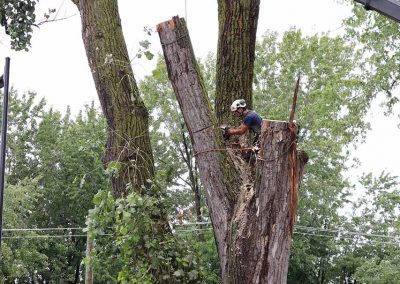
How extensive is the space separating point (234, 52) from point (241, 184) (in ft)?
3.77

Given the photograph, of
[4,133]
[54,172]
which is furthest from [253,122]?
[54,172]

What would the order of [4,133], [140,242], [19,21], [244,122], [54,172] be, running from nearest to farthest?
1. [244,122]
2. [140,242]
3. [4,133]
4. [19,21]
5. [54,172]

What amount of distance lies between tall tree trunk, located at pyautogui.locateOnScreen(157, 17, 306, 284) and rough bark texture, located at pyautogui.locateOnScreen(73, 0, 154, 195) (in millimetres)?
856

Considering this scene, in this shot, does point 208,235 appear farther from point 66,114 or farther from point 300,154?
point 300,154

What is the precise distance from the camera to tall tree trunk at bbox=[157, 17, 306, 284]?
13.4 ft

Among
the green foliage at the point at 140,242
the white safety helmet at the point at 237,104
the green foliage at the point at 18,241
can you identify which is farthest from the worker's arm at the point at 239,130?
the green foliage at the point at 18,241

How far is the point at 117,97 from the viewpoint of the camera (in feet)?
17.5

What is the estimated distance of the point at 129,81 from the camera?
5.40 meters

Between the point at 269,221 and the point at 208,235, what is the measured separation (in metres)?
19.8

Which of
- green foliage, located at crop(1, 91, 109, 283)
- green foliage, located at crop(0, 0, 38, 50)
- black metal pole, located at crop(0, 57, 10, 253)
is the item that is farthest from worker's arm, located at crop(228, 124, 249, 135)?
green foliage, located at crop(1, 91, 109, 283)

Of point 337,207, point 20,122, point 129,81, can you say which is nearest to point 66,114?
point 20,122

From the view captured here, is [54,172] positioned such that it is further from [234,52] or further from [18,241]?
[234,52]

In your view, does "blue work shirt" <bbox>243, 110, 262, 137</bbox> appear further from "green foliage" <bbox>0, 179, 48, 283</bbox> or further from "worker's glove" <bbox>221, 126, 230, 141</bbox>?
"green foliage" <bbox>0, 179, 48, 283</bbox>

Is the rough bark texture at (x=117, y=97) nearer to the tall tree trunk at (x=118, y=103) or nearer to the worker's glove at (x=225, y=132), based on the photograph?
the tall tree trunk at (x=118, y=103)
